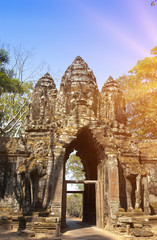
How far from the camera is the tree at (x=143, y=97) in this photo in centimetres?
2052

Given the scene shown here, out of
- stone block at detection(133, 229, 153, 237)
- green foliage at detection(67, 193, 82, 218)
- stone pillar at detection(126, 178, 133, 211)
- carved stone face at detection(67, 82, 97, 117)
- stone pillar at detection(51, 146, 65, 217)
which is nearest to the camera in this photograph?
stone block at detection(133, 229, 153, 237)

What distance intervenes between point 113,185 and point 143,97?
41.4ft

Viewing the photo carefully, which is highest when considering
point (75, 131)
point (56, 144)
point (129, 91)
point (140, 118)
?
point (129, 91)

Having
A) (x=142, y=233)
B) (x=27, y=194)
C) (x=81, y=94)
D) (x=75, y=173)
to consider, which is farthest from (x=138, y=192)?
(x=75, y=173)

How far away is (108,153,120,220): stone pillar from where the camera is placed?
34.3ft

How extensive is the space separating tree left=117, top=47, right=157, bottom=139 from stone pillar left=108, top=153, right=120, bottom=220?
31.4ft

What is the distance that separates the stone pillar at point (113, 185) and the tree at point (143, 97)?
957cm

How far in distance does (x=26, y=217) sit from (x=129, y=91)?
16.6 metres

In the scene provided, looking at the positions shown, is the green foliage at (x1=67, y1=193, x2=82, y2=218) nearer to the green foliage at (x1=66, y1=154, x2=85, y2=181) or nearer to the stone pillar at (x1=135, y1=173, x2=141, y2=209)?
the green foliage at (x1=66, y1=154, x2=85, y2=181)

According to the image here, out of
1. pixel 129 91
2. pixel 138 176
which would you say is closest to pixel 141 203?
pixel 138 176

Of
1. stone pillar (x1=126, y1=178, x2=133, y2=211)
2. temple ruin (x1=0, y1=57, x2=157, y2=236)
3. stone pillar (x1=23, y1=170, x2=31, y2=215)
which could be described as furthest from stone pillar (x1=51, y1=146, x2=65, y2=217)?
stone pillar (x1=126, y1=178, x2=133, y2=211)

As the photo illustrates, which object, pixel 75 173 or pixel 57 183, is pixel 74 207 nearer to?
pixel 75 173

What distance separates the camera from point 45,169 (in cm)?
1143

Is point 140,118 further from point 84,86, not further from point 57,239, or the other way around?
point 57,239
